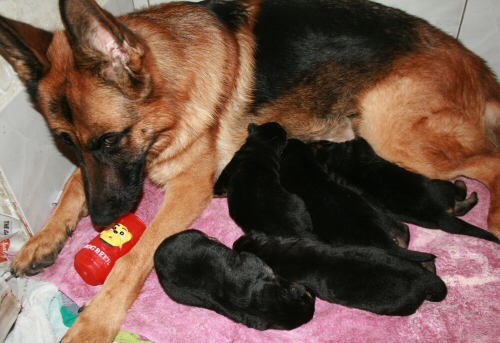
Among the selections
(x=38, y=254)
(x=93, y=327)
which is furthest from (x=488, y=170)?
(x=38, y=254)

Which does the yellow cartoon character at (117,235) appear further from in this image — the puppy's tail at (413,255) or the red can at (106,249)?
the puppy's tail at (413,255)

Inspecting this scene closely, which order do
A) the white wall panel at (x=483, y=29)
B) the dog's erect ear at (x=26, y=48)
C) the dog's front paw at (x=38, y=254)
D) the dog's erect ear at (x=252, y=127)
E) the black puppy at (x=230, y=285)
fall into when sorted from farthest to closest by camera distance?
1. the white wall panel at (x=483, y=29)
2. the dog's erect ear at (x=252, y=127)
3. the dog's front paw at (x=38, y=254)
4. the black puppy at (x=230, y=285)
5. the dog's erect ear at (x=26, y=48)

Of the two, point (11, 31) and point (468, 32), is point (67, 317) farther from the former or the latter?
point (468, 32)

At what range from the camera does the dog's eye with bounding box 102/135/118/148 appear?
2.37m

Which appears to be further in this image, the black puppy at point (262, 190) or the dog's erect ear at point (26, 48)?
the black puppy at point (262, 190)

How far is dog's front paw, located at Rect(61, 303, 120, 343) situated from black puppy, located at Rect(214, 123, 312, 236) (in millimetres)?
928

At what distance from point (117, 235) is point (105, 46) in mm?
1224

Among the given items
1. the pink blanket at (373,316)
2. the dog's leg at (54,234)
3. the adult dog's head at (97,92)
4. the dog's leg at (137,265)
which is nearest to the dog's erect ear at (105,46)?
the adult dog's head at (97,92)

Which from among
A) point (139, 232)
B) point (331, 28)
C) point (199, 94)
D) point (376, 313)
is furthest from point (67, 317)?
point (331, 28)

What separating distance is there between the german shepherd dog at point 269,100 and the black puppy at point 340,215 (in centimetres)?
53

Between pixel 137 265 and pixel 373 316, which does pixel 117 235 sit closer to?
pixel 137 265

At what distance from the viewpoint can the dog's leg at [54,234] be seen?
277cm

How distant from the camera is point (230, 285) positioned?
2.29m

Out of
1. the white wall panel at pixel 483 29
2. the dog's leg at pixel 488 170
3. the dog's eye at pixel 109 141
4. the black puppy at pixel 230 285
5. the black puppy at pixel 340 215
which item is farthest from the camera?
the white wall panel at pixel 483 29
